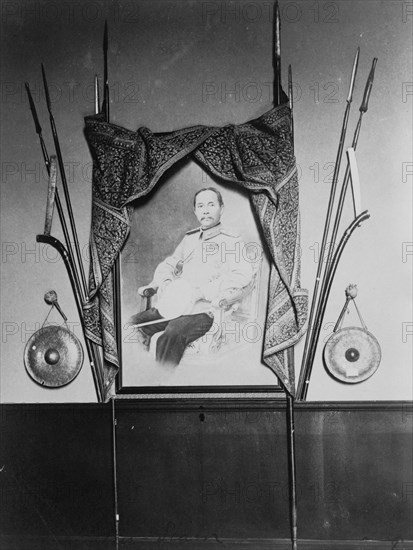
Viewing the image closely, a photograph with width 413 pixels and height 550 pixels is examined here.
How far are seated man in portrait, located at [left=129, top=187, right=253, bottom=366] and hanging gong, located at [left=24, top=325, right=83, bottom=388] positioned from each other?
41 centimetres

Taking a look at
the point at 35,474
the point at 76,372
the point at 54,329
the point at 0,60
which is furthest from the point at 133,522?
the point at 0,60

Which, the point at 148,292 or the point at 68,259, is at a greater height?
the point at 68,259

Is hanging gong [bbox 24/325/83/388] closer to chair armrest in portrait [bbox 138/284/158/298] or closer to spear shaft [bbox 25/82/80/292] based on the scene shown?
spear shaft [bbox 25/82/80/292]

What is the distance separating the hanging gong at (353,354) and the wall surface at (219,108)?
6 cm

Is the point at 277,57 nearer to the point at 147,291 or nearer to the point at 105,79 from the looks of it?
the point at 105,79

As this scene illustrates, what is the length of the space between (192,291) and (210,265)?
0.19m

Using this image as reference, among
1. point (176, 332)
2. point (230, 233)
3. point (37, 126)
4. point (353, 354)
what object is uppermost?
point (37, 126)

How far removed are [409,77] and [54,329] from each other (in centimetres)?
260

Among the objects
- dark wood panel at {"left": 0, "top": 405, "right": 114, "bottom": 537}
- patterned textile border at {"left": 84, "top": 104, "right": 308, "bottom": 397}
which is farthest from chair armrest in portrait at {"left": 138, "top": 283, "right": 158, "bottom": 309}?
dark wood panel at {"left": 0, "top": 405, "right": 114, "bottom": 537}

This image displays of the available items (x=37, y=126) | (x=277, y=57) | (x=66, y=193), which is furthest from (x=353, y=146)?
(x=37, y=126)

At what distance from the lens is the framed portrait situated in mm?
4305

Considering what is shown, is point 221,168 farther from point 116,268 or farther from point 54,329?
point 54,329

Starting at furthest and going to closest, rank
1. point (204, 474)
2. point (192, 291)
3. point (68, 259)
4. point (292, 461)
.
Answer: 1. point (68, 259)
2. point (192, 291)
3. point (204, 474)
4. point (292, 461)

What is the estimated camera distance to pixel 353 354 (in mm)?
4188
